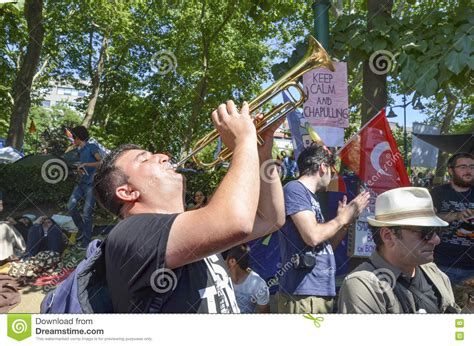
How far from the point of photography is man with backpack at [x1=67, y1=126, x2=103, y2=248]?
5.03 meters

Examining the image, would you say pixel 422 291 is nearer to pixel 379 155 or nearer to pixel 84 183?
pixel 379 155

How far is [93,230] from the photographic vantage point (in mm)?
5359

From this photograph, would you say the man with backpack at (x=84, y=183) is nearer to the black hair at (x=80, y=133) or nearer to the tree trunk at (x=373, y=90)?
the black hair at (x=80, y=133)

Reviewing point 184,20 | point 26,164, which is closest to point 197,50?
point 184,20

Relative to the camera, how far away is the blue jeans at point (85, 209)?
206 inches

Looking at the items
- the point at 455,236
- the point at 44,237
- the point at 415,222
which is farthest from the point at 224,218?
the point at 44,237

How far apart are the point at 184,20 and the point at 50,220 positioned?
576 centimetres

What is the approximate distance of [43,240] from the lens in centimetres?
554

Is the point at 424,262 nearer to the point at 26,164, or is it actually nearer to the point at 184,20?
the point at 26,164

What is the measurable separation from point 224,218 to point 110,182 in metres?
0.56

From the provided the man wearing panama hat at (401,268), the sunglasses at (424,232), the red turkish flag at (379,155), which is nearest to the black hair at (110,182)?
the man wearing panama hat at (401,268)

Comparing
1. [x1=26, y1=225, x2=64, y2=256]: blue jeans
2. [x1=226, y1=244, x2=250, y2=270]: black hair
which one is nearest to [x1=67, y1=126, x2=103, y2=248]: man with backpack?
[x1=26, y1=225, x2=64, y2=256]: blue jeans

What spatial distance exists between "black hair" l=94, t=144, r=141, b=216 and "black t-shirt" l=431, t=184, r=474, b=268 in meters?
2.39

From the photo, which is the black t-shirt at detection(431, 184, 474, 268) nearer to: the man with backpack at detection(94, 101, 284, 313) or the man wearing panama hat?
the man wearing panama hat
